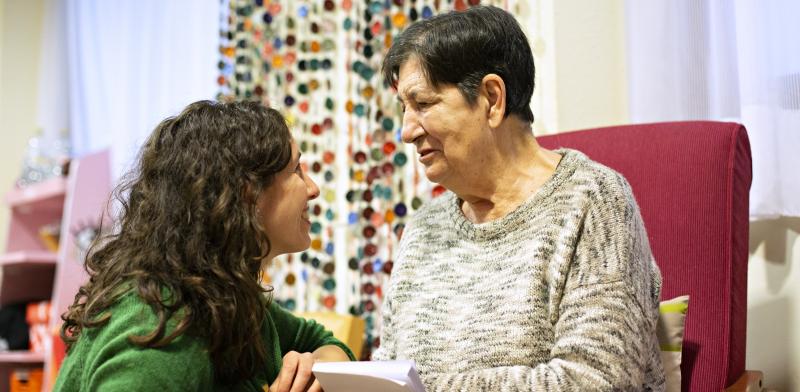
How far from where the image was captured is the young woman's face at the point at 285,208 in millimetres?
1402

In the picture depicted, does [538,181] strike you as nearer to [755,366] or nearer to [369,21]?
[755,366]

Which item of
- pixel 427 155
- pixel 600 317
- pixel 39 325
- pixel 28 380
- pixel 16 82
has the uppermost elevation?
pixel 16 82

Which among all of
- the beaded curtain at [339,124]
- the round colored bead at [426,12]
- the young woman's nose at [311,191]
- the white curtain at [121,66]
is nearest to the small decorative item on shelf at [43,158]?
the white curtain at [121,66]

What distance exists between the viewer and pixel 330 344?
1590 millimetres

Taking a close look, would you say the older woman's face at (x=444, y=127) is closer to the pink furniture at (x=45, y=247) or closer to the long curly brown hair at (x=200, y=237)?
the long curly brown hair at (x=200, y=237)

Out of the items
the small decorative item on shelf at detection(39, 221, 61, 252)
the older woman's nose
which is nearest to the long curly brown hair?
the older woman's nose

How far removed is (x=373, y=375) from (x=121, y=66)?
11.1 ft

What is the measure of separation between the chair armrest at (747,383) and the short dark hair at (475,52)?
26.1 inches

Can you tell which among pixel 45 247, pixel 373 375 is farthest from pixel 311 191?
pixel 45 247

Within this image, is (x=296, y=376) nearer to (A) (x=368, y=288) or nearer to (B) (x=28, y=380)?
(A) (x=368, y=288)

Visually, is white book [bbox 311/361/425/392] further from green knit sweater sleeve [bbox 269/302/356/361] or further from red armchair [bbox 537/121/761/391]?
red armchair [bbox 537/121/761/391]

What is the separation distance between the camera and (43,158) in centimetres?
438

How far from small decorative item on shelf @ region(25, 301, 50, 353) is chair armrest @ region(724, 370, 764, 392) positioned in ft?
10.1

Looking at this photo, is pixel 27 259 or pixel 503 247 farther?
pixel 27 259
